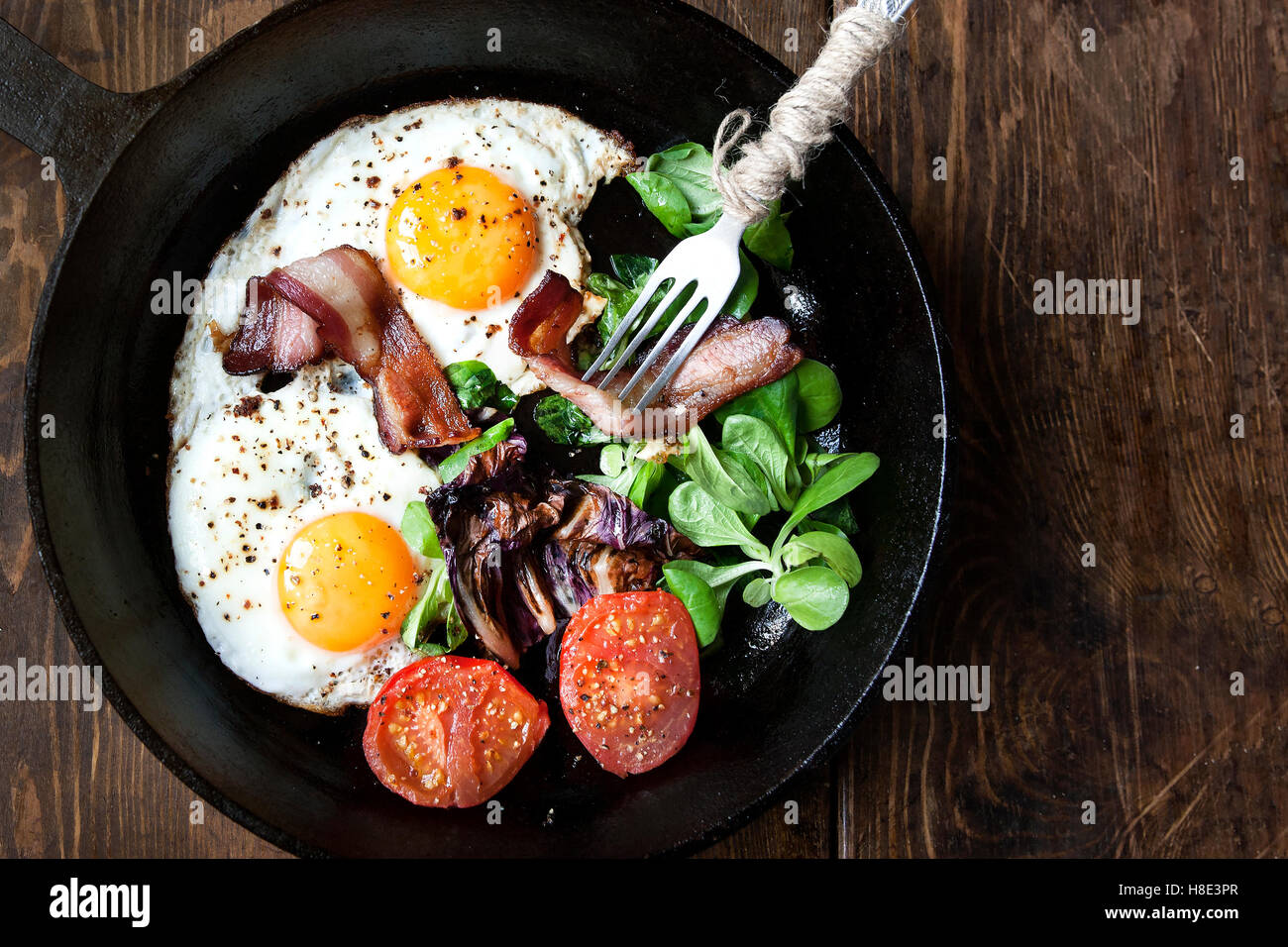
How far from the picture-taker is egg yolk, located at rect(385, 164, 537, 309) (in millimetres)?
2152

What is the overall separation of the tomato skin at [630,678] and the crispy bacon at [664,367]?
43 centimetres

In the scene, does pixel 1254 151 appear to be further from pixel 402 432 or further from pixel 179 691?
pixel 179 691

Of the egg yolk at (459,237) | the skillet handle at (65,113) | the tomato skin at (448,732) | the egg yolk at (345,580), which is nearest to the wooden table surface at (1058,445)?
the skillet handle at (65,113)

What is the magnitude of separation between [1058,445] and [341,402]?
1.83 meters

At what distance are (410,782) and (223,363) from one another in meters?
1.10

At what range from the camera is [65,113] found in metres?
1.99

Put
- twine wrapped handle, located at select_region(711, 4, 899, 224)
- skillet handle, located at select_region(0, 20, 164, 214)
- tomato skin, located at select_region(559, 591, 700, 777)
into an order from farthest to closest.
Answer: tomato skin, located at select_region(559, 591, 700, 777), skillet handle, located at select_region(0, 20, 164, 214), twine wrapped handle, located at select_region(711, 4, 899, 224)

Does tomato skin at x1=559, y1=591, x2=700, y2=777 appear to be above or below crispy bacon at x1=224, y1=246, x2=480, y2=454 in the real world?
below

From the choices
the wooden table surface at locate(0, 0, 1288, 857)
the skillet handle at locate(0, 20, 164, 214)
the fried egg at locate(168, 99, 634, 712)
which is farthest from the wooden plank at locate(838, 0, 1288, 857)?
the skillet handle at locate(0, 20, 164, 214)

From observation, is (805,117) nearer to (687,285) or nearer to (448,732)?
(687,285)

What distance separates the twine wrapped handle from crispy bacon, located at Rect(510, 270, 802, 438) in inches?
12.1

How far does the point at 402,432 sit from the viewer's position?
84.9 inches

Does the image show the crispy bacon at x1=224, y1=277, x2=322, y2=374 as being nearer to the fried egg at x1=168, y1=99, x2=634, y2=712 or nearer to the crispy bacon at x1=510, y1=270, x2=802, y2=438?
the fried egg at x1=168, y1=99, x2=634, y2=712

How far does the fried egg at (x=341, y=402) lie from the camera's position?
2.15 metres
